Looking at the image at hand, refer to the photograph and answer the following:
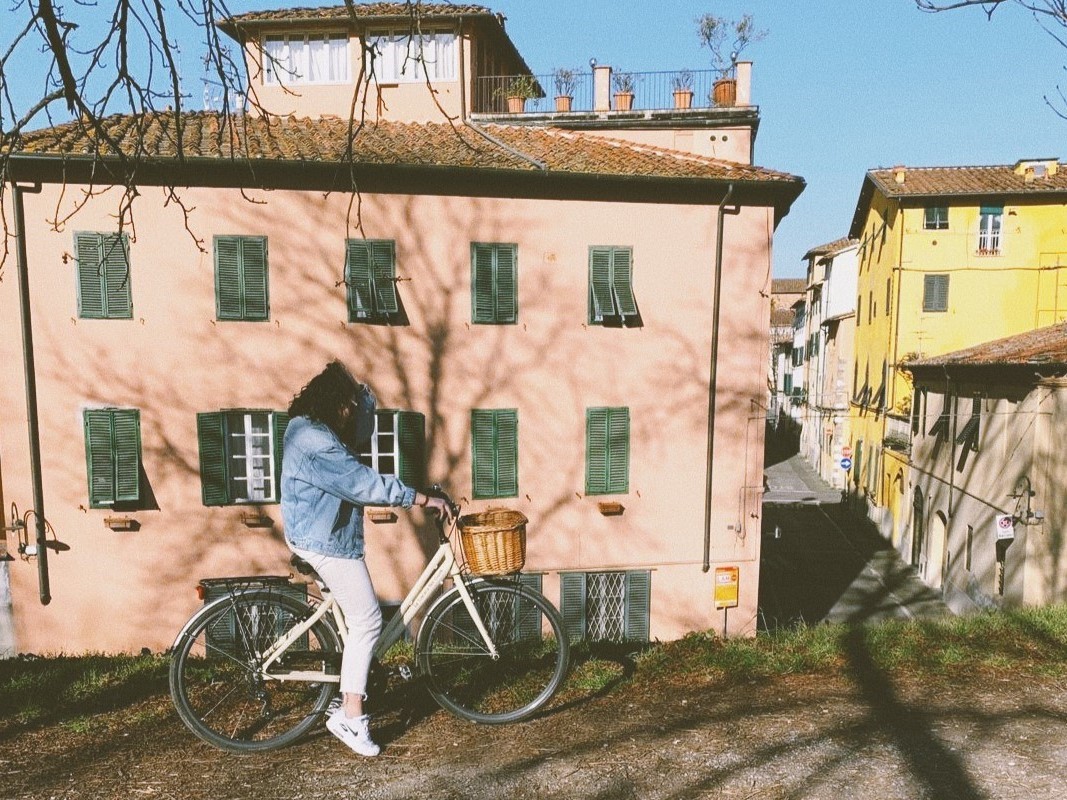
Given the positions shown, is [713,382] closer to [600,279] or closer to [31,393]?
[600,279]

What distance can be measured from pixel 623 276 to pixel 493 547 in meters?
9.64

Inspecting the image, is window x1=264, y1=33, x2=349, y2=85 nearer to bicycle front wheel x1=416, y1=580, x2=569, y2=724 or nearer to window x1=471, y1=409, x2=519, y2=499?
window x1=471, y1=409, x2=519, y2=499

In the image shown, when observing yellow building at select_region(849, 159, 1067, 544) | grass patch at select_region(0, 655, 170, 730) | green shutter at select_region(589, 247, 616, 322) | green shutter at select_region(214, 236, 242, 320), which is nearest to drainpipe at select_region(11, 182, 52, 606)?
green shutter at select_region(214, 236, 242, 320)

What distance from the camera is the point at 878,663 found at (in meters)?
4.75

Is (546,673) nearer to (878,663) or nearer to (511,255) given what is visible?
(878,663)

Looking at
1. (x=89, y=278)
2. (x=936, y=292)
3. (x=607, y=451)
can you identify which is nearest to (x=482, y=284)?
(x=607, y=451)

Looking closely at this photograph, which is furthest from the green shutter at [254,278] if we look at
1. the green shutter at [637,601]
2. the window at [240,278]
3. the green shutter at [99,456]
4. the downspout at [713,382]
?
the green shutter at [637,601]

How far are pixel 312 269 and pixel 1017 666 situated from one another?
10534 mm

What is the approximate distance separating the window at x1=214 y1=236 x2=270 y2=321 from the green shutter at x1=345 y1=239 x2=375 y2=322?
134 centimetres

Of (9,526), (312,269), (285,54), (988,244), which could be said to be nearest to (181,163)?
(312,269)

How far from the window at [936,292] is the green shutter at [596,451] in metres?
20.9

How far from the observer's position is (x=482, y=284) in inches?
491

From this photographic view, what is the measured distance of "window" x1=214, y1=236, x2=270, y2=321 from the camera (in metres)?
11.8

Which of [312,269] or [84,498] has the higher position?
[312,269]
